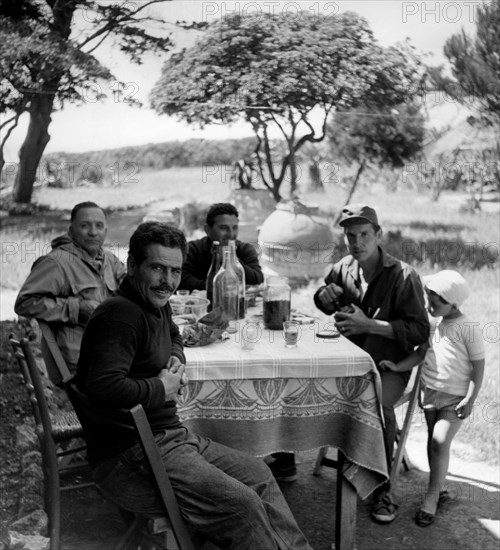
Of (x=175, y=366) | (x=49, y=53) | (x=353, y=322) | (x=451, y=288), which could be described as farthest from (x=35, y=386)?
(x=49, y=53)

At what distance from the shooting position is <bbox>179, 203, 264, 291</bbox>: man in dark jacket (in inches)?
146

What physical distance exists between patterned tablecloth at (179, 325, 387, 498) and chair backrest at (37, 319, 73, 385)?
0.69m

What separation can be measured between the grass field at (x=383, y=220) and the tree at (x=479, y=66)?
2.66ft

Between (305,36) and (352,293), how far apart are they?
8.92 feet

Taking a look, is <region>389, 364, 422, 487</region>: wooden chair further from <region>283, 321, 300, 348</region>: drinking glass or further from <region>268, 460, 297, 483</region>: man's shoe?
<region>283, 321, 300, 348</region>: drinking glass

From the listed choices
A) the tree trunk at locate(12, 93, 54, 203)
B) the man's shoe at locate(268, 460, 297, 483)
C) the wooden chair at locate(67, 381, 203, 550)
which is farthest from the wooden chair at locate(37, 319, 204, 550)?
the tree trunk at locate(12, 93, 54, 203)

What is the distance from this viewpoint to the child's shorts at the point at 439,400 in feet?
10.00

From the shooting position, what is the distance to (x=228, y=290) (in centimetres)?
308

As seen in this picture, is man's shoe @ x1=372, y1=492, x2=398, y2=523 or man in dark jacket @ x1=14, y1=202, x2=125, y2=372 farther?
man in dark jacket @ x1=14, y1=202, x2=125, y2=372

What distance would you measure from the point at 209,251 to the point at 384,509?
1.66 metres

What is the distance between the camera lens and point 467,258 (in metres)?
5.77

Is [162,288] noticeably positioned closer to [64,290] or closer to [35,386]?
[35,386]

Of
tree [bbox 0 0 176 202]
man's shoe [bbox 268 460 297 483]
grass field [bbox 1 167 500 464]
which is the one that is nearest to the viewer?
man's shoe [bbox 268 460 297 483]

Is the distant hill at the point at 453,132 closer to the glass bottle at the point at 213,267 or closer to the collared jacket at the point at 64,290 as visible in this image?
the glass bottle at the point at 213,267
